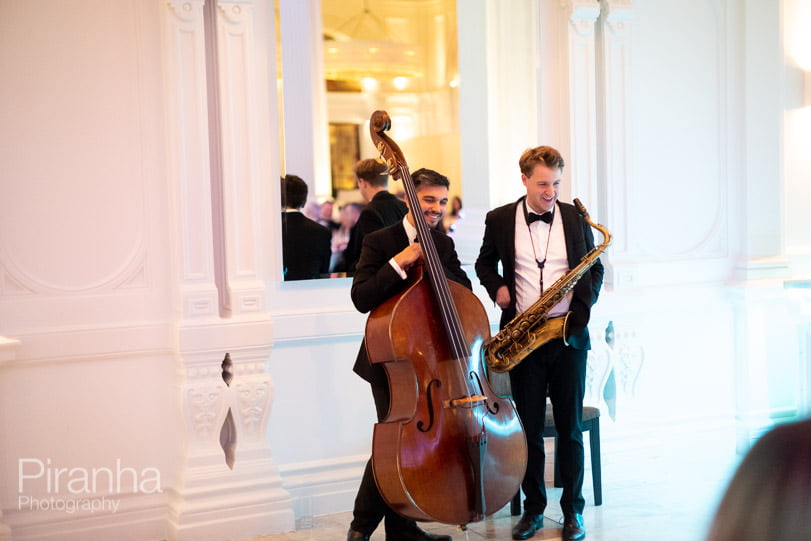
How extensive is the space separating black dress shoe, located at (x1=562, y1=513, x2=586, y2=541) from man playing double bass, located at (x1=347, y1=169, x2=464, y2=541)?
50cm

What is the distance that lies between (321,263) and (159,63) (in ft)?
3.81

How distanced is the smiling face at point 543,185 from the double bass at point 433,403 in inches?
24.8

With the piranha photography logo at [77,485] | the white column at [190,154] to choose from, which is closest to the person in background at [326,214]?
the white column at [190,154]

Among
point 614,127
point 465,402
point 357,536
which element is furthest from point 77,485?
point 614,127

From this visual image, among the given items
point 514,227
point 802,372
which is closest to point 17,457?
point 514,227

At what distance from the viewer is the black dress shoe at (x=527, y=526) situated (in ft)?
12.3

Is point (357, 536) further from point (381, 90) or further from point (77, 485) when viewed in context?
point (381, 90)

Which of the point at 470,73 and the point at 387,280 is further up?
the point at 470,73

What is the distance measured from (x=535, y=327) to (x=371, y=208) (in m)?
1.09

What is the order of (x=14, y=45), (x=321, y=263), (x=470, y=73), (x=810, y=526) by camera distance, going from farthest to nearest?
(x=470, y=73), (x=321, y=263), (x=14, y=45), (x=810, y=526)

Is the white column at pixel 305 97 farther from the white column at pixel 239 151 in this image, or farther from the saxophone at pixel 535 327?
the saxophone at pixel 535 327

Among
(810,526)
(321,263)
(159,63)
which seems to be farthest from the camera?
(321,263)

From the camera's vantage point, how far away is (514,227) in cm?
375

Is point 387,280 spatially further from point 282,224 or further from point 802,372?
point 802,372
